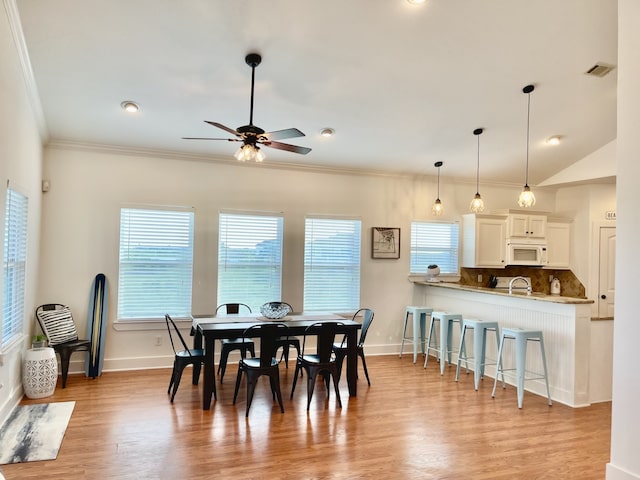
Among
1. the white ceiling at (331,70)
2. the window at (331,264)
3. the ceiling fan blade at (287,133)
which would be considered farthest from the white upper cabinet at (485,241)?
the ceiling fan blade at (287,133)

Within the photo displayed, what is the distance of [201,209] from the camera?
5824mm

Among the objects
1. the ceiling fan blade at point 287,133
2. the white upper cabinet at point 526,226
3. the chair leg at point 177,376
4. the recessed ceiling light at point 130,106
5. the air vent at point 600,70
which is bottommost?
the chair leg at point 177,376

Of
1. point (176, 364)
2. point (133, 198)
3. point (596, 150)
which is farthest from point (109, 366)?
point (596, 150)

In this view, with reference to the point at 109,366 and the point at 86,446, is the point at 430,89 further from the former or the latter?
the point at 109,366

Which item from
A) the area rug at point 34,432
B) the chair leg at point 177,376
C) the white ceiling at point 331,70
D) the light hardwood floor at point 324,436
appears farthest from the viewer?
the chair leg at point 177,376

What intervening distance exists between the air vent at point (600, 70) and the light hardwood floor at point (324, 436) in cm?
329

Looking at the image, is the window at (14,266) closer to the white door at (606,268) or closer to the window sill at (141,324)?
the window sill at (141,324)

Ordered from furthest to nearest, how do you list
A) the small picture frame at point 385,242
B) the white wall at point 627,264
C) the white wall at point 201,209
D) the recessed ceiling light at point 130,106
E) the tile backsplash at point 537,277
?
the tile backsplash at point 537,277 → the small picture frame at point 385,242 → the white wall at point 201,209 → the recessed ceiling light at point 130,106 → the white wall at point 627,264

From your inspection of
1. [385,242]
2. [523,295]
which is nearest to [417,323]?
[385,242]

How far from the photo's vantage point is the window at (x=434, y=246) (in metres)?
6.95

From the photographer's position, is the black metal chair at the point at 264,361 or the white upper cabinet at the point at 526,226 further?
the white upper cabinet at the point at 526,226

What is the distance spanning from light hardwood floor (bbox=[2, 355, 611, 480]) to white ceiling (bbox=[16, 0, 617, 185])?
293 cm

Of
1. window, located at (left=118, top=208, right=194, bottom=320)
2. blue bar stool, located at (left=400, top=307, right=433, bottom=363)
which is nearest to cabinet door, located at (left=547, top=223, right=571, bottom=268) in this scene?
blue bar stool, located at (left=400, top=307, right=433, bottom=363)

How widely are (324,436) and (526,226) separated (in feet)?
16.5
